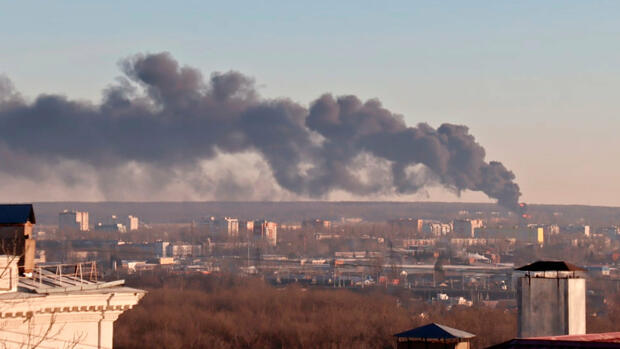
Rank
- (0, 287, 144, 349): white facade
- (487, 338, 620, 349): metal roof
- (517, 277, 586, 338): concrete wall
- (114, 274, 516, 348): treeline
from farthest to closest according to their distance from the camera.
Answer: (114, 274, 516, 348): treeline
(517, 277, 586, 338): concrete wall
(0, 287, 144, 349): white facade
(487, 338, 620, 349): metal roof

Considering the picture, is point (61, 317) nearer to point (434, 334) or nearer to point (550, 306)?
point (434, 334)

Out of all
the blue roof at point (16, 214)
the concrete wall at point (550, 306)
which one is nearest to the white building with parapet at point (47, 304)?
the blue roof at point (16, 214)

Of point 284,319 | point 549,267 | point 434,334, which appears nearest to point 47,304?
point 434,334

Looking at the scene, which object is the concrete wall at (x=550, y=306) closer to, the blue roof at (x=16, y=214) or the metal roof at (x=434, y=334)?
the metal roof at (x=434, y=334)

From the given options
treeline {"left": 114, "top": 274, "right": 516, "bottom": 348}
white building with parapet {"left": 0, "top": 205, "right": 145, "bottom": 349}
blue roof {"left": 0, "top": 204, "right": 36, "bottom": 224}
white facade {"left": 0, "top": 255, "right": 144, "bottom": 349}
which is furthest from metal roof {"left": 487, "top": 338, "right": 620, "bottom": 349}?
treeline {"left": 114, "top": 274, "right": 516, "bottom": 348}

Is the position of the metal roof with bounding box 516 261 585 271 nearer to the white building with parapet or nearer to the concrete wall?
the concrete wall

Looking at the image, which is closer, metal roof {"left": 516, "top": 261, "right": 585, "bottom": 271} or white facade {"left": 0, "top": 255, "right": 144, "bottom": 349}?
white facade {"left": 0, "top": 255, "right": 144, "bottom": 349}

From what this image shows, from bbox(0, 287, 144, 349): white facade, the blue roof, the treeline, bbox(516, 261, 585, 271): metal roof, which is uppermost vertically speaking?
the blue roof

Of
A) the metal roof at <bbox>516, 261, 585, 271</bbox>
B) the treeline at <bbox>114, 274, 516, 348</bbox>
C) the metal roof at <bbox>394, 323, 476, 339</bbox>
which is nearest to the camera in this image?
the metal roof at <bbox>394, 323, 476, 339</bbox>
